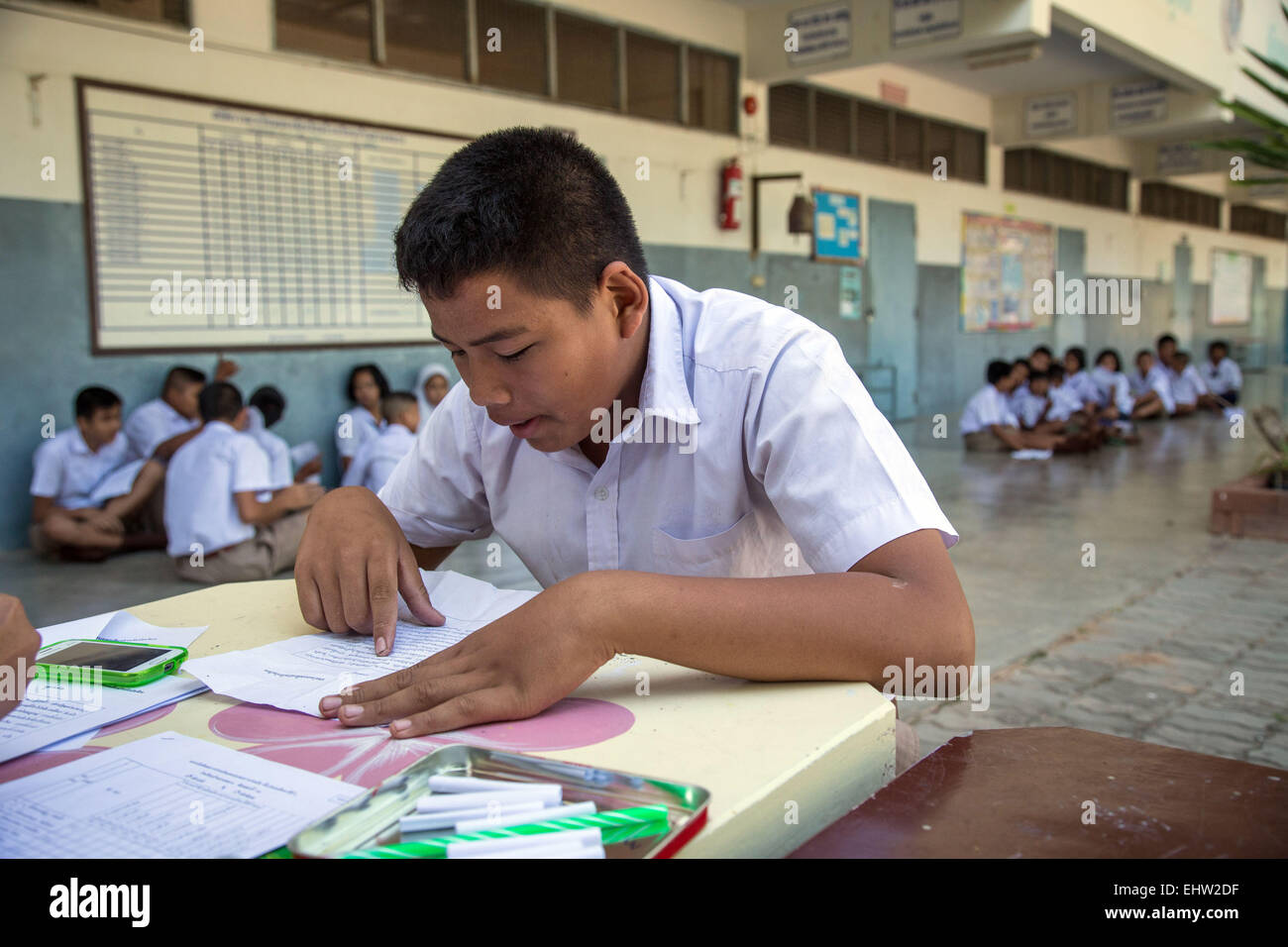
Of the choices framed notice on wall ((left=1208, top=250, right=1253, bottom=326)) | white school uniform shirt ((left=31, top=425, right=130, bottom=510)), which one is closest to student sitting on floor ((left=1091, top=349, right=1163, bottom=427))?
framed notice on wall ((left=1208, top=250, right=1253, bottom=326))

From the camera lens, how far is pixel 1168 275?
53.6 feet

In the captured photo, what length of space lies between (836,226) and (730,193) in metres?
1.79

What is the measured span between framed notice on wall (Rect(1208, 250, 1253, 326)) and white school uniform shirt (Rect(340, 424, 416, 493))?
17.3 m

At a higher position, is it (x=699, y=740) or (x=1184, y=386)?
(x=1184, y=386)

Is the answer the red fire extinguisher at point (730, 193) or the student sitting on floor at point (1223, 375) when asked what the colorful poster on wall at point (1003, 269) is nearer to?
the student sitting on floor at point (1223, 375)

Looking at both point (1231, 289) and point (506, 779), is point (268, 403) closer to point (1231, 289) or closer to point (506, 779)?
point (506, 779)

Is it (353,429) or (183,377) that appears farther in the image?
(353,429)

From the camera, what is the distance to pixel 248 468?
14.9ft

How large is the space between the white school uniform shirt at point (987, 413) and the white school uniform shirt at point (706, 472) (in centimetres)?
807

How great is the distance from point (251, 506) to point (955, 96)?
30.6 ft

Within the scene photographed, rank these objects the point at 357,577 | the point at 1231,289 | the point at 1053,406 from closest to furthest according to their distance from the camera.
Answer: the point at 357,577, the point at 1053,406, the point at 1231,289

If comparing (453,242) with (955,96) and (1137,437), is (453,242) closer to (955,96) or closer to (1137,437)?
(1137,437)

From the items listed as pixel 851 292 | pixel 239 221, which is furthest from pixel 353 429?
pixel 851 292
